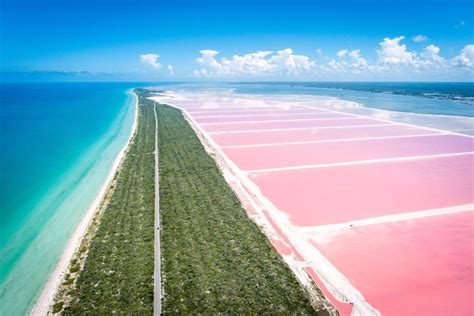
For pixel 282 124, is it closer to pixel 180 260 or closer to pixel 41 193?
pixel 41 193

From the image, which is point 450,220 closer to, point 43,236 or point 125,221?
point 125,221

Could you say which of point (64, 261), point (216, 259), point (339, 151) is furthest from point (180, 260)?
point (339, 151)

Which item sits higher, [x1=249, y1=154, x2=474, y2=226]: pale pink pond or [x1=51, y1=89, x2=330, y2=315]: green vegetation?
[x1=249, y1=154, x2=474, y2=226]: pale pink pond

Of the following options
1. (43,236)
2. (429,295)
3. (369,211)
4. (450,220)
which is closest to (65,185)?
(43,236)

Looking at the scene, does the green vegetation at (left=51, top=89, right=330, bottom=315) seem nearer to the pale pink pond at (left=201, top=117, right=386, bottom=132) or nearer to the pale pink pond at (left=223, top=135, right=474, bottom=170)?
the pale pink pond at (left=223, top=135, right=474, bottom=170)

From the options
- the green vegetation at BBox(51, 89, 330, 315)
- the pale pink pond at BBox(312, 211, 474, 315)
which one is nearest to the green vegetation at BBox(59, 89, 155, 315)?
the green vegetation at BBox(51, 89, 330, 315)

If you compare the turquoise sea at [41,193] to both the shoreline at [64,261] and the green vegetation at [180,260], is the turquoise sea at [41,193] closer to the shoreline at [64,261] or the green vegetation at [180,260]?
the shoreline at [64,261]
